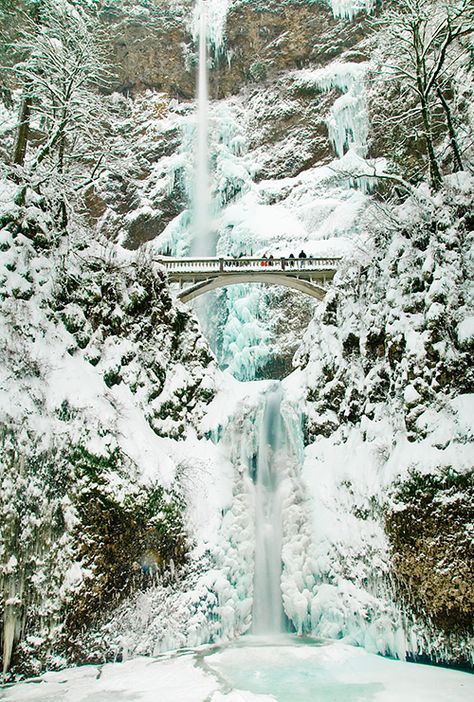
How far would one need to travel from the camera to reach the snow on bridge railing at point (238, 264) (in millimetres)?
23000

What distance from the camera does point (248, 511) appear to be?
36.4 ft

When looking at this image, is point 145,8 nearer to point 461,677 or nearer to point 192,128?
point 192,128

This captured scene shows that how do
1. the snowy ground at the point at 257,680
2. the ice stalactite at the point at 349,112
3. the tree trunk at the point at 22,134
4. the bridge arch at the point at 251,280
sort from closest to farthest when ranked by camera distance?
the snowy ground at the point at 257,680
the tree trunk at the point at 22,134
the bridge arch at the point at 251,280
the ice stalactite at the point at 349,112

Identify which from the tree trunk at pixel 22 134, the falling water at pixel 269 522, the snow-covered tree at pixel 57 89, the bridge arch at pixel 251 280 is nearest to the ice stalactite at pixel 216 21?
the bridge arch at pixel 251 280

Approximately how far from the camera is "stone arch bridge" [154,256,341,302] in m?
23.0

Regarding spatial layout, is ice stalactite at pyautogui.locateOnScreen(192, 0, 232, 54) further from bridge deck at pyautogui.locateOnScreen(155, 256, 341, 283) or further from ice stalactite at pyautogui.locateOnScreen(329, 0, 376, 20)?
bridge deck at pyautogui.locateOnScreen(155, 256, 341, 283)

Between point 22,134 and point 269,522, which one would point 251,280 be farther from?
point 269,522

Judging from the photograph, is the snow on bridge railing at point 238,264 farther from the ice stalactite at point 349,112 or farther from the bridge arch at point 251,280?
the ice stalactite at point 349,112

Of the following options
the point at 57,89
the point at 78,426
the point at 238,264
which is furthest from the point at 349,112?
the point at 78,426

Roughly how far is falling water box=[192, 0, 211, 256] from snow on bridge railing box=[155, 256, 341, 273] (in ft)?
37.9

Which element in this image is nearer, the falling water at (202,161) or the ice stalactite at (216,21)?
the falling water at (202,161)

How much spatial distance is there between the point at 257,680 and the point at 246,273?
705 inches

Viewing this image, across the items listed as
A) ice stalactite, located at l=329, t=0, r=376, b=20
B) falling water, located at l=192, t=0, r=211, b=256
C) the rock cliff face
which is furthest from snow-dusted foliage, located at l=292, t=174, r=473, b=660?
the rock cliff face

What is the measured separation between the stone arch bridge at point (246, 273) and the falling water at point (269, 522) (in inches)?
427
